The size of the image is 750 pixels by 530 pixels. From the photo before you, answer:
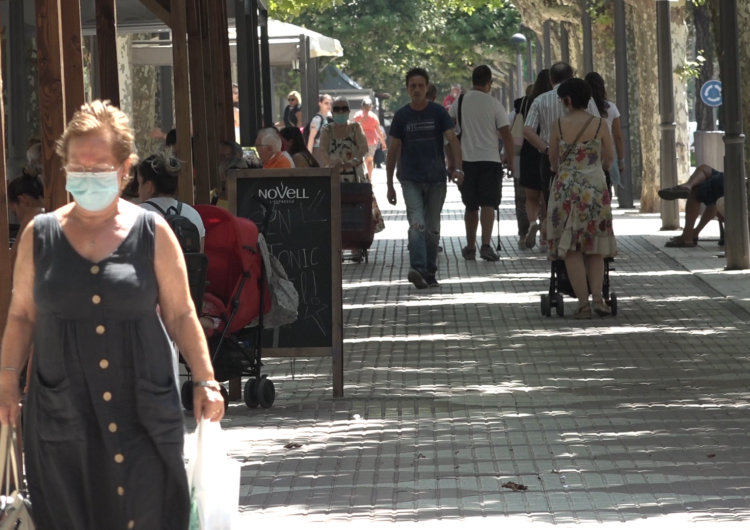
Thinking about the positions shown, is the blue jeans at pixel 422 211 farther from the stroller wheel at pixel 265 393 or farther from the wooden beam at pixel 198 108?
the stroller wheel at pixel 265 393

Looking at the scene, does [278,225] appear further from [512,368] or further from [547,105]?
[547,105]

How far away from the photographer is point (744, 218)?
15539 mm

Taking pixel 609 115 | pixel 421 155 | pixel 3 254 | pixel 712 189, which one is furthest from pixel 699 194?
pixel 3 254

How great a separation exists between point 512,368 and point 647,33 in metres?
16.9

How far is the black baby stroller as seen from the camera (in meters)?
12.3

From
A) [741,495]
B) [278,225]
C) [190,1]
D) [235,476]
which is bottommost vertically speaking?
[741,495]

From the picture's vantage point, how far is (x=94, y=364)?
4.39 m

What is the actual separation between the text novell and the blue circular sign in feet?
88.2

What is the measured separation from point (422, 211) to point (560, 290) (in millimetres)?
2569

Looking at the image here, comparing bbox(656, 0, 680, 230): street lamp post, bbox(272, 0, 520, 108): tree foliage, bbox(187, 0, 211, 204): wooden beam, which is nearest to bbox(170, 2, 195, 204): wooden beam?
bbox(187, 0, 211, 204): wooden beam

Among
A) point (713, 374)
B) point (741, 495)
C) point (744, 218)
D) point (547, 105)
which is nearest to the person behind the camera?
point (741, 495)

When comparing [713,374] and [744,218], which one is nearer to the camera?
[713,374]

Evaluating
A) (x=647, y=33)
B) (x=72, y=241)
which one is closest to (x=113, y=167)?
(x=72, y=241)

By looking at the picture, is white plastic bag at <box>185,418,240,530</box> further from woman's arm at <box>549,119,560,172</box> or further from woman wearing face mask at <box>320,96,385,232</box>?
woman wearing face mask at <box>320,96,385,232</box>
